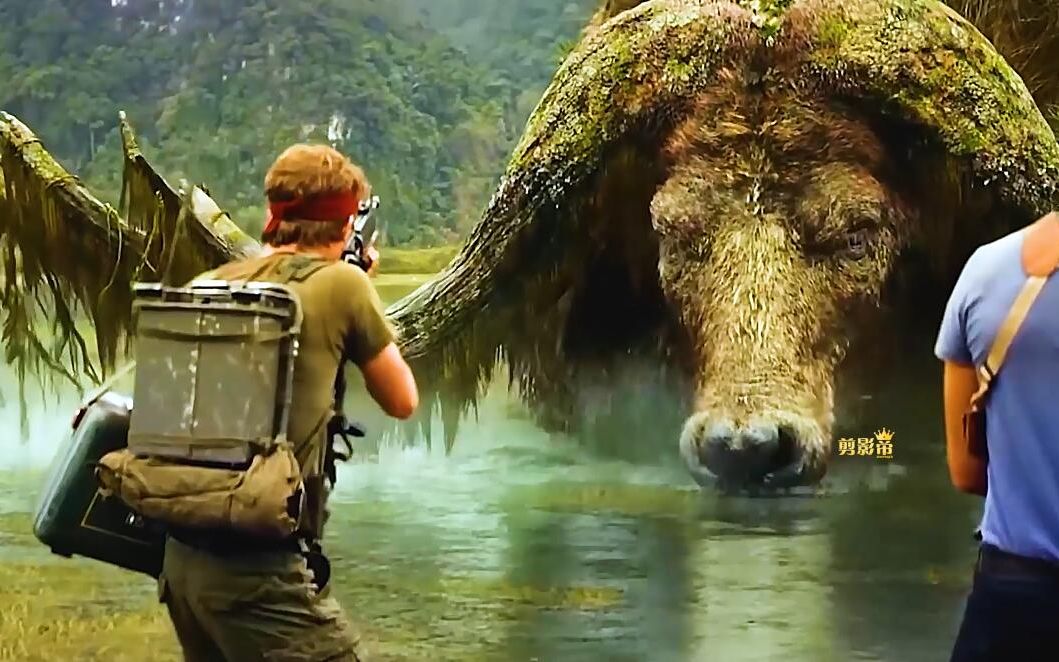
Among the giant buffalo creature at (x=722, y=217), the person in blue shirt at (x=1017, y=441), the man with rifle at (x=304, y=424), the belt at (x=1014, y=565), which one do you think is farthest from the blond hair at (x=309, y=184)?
the giant buffalo creature at (x=722, y=217)

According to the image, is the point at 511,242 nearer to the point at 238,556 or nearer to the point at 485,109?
the point at 485,109

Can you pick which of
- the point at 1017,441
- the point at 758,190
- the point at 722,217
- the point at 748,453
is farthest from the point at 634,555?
the point at 1017,441

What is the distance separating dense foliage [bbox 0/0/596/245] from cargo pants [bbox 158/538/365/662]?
1958 mm

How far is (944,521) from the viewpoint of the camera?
3994 millimetres

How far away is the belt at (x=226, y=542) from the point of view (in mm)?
2246

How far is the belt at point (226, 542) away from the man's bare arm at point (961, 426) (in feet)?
3.64

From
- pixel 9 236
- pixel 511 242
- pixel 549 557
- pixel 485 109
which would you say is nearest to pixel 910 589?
pixel 549 557

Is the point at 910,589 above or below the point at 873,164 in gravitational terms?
below

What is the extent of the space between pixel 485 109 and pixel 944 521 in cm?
187

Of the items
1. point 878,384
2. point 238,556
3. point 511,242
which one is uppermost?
point 511,242

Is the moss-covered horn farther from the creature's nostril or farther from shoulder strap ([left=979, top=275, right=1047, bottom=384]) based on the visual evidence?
shoulder strap ([left=979, top=275, right=1047, bottom=384])

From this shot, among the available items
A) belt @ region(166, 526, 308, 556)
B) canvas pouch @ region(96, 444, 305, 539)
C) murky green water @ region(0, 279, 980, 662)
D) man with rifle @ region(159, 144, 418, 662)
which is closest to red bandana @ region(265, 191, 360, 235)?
man with rifle @ region(159, 144, 418, 662)

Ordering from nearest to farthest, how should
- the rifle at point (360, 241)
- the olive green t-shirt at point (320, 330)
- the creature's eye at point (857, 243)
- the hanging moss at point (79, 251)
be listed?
the olive green t-shirt at point (320, 330)
the rifle at point (360, 241)
the creature's eye at point (857, 243)
the hanging moss at point (79, 251)

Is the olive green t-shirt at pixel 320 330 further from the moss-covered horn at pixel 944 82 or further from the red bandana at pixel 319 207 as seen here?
the moss-covered horn at pixel 944 82
